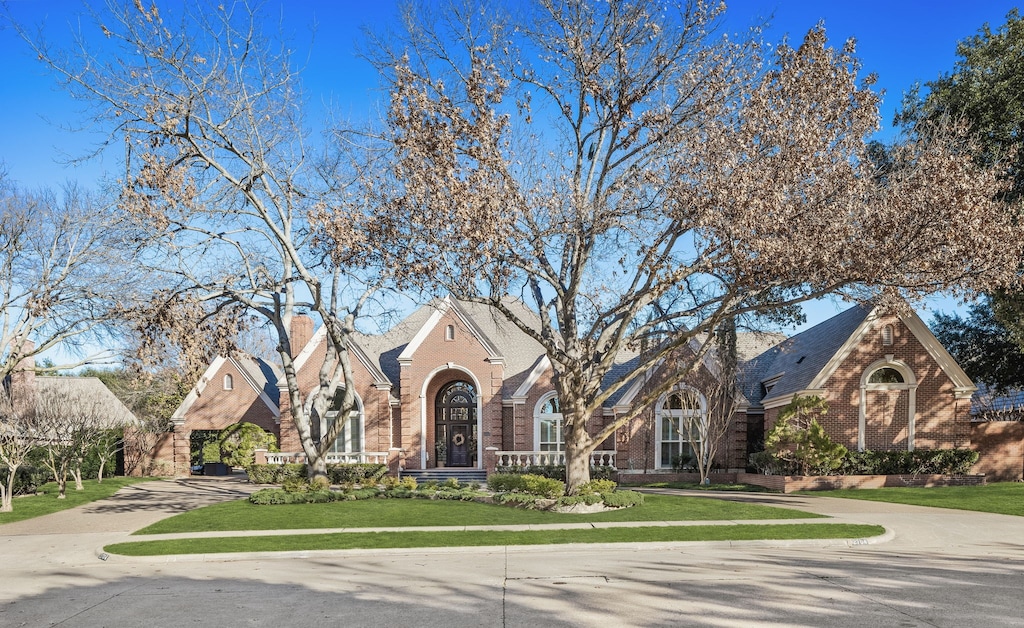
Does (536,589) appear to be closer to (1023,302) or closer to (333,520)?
(333,520)

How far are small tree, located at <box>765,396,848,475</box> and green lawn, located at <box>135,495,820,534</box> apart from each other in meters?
7.16

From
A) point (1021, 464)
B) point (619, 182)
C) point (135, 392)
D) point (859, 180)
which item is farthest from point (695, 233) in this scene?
point (135, 392)

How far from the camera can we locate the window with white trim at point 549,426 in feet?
104

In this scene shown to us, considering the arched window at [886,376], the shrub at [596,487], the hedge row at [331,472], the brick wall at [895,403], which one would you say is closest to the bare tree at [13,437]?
the hedge row at [331,472]

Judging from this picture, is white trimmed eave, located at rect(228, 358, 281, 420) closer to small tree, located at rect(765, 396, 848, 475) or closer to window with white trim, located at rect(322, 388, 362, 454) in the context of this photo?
window with white trim, located at rect(322, 388, 362, 454)

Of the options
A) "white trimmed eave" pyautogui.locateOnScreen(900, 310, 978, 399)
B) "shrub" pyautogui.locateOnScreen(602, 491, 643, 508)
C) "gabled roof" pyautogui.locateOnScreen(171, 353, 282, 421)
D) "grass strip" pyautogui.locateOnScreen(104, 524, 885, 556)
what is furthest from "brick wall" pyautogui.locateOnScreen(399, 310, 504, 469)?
"grass strip" pyautogui.locateOnScreen(104, 524, 885, 556)

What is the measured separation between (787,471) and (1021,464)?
28.8 feet

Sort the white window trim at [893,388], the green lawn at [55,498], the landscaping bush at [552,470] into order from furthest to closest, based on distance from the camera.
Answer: the landscaping bush at [552,470]
the white window trim at [893,388]
the green lawn at [55,498]

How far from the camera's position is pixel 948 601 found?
8.68 meters

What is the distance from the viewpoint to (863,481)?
25594 millimetres

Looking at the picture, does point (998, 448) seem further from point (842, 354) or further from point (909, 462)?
point (842, 354)

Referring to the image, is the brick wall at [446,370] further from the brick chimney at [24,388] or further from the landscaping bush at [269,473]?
the brick chimney at [24,388]

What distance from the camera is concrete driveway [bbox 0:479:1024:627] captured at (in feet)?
27.3

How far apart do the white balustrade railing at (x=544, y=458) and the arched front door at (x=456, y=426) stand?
12.2 ft
